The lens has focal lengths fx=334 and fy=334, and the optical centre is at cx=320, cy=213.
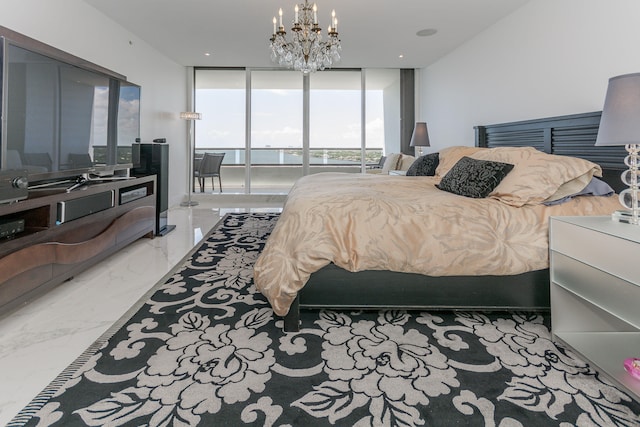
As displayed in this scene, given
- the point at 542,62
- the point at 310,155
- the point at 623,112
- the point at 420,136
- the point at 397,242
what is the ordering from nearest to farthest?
the point at 623,112
the point at 397,242
the point at 542,62
the point at 420,136
the point at 310,155

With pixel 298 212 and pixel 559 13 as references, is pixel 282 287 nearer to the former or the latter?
pixel 298 212

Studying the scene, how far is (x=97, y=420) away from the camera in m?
1.16

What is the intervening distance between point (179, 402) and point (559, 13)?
4044 mm

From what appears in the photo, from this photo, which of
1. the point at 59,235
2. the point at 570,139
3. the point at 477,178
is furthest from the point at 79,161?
the point at 570,139

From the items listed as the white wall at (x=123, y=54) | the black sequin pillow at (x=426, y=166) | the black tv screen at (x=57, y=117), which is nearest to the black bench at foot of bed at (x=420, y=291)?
the black tv screen at (x=57, y=117)

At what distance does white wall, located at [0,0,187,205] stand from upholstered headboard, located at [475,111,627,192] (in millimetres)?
4573

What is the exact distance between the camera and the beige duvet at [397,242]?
5.68 feet

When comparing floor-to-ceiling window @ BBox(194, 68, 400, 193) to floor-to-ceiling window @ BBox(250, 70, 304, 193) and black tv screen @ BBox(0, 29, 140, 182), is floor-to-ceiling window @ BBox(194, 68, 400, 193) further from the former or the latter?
black tv screen @ BBox(0, 29, 140, 182)

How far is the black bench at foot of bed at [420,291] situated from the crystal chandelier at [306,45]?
92.1 inches

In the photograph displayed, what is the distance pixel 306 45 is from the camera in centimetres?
322

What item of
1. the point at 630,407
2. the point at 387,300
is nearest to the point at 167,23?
the point at 387,300

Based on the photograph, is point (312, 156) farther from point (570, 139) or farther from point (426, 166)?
point (570, 139)

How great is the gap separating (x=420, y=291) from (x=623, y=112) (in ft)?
4.15

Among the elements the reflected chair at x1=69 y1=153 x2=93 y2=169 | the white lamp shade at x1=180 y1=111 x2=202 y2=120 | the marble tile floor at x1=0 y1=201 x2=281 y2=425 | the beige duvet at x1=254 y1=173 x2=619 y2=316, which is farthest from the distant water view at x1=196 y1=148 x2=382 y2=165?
the beige duvet at x1=254 y1=173 x2=619 y2=316
